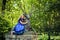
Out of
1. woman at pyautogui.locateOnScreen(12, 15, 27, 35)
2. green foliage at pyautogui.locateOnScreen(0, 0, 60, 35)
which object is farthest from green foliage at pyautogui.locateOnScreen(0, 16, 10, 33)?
green foliage at pyautogui.locateOnScreen(0, 0, 60, 35)

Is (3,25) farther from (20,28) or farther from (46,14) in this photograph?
(46,14)

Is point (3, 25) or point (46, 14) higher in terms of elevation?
point (46, 14)

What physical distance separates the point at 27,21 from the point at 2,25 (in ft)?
5.77

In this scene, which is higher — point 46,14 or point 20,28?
point 46,14

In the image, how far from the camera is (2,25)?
47.2ft

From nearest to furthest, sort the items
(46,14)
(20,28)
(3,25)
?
1. (46,14)
2. (3,25)
3. (20,28)

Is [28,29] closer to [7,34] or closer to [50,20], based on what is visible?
[7,34]

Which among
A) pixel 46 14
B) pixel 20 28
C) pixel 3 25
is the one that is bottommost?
pixel 20 28

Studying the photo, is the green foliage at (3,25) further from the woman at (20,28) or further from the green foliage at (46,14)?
the green foliage at (46,14)

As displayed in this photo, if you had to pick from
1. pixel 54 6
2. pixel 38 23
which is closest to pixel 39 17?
pixel 38 23

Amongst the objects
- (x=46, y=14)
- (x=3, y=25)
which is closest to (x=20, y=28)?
(x=3, y=25)

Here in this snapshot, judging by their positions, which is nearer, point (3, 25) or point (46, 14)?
point (46, 14)

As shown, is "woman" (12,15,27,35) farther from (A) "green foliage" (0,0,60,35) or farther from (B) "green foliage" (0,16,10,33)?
(A) "green foliage" (0,0,60,35)

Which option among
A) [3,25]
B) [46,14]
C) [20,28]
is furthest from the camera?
[20,28]
